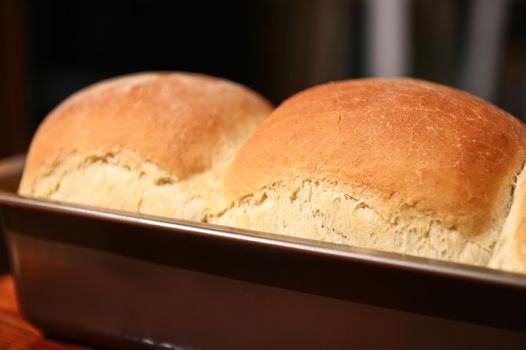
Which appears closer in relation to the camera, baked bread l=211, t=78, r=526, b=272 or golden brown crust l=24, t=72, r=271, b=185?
baked bread l=211, t=78, r=526, b=272

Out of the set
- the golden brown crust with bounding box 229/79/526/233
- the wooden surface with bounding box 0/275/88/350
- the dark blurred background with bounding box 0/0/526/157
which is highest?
the golden brown crust with bounding box 229/79/526/233

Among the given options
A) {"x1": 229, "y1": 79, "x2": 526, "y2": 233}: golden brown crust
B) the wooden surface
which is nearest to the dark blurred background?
the wooden surface

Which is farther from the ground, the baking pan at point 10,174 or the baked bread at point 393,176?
the baked bread at point 393,176

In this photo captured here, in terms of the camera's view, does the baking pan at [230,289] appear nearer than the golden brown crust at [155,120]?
Yes

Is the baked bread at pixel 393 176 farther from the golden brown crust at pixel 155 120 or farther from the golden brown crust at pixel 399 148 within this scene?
the golden brown crust at pixel 155 120

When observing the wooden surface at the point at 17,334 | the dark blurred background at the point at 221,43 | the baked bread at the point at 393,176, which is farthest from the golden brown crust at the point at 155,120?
the dark blurred background at the point at 221,43

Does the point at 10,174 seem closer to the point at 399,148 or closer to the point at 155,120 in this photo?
the point at 155,120

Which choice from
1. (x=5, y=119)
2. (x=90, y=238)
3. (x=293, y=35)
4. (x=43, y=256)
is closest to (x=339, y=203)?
(x=90, y=238)

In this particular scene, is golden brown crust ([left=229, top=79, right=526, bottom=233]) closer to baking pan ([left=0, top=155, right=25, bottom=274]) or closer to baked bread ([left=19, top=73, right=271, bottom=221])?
baked bread ([left=19, top=73, right=271, bottom=221])
